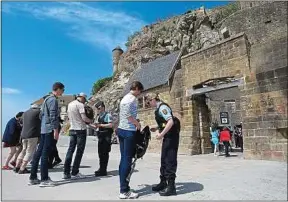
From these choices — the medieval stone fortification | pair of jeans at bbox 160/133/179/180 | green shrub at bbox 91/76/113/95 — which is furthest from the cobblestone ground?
green shrub at bbox 91/76/113/95

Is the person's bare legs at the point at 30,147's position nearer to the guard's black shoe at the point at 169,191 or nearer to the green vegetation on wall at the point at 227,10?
Answer: the guard's black shoe at the point at 169,191

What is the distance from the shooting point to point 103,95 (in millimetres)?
42688

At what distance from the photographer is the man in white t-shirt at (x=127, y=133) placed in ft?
15.0

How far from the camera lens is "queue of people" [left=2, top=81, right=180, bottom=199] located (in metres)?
4.72

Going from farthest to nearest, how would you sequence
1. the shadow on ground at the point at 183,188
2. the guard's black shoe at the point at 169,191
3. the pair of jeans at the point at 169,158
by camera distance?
the shadow on ground at the point at 183,188, the pair of jeans at the point at 169,158, the guard's black shoe at the point at 169,191

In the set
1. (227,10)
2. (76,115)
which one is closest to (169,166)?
(76,115)

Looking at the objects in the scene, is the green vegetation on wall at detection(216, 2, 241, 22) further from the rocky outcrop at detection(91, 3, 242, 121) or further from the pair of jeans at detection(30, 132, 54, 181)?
the pair of jeans at detection(30, 132, 54, 181)

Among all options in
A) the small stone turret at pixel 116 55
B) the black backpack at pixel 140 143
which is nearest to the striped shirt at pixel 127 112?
the black backpack at pixel 140 143

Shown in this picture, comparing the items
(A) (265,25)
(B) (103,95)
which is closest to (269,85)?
(A) (265,25)

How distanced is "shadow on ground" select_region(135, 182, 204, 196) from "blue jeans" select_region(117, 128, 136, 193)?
45cm

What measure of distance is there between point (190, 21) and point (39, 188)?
43.4m

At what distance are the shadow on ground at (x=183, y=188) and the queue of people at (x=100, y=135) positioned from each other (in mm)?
173

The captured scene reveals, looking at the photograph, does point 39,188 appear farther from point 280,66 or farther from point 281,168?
point 280,66

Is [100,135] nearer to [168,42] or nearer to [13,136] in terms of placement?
[13,136]
